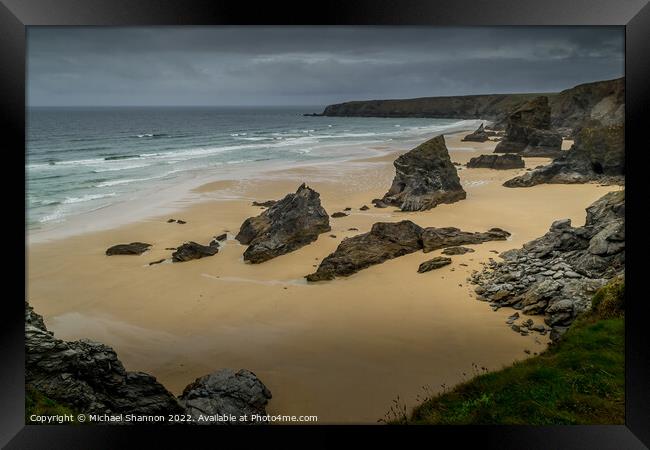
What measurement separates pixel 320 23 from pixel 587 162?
864cm

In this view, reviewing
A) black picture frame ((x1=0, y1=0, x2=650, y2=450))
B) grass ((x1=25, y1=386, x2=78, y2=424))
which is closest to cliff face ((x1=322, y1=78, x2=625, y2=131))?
black picture frame ((x1=0, y1=0, x2=650, y2=450))

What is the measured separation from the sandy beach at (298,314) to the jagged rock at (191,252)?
0.21 m

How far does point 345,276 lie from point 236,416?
373cm

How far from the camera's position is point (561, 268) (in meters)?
7.48

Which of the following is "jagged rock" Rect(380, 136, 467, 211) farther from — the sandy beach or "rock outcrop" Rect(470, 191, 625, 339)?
"rock outcrop" Rect(470, 191, 625, 339)

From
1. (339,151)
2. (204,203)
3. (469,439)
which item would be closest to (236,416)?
(469,439)

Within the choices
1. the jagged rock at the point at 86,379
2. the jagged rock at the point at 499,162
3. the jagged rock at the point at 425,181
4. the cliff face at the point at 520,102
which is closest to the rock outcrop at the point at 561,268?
the cliff face at the point at 520,102

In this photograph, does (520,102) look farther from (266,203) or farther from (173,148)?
(173,148)

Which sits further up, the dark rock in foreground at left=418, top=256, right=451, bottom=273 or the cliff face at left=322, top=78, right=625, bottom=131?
the cliff face at left=322, top=78, right=625, bottom=131

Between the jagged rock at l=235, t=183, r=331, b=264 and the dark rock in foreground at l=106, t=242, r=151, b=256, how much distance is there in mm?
2044

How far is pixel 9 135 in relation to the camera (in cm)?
516

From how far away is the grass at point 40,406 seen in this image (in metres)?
5.11

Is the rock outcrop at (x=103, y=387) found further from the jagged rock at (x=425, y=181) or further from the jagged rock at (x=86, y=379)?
the jagged rock at (x=425, y=181)

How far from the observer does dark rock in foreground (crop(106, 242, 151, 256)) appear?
31.0 ft
